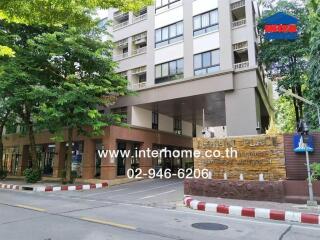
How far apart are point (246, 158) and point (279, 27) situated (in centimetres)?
1534

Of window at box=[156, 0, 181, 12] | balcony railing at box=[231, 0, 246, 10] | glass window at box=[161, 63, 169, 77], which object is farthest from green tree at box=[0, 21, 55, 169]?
balcony railing at box=[231, 0, 246, 10]

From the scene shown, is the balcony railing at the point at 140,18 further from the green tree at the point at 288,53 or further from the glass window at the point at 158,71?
the green tree at the point at 288,53

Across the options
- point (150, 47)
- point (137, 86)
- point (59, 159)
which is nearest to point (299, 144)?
point (137, 86)

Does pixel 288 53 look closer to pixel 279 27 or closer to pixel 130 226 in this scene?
pixel 279 27

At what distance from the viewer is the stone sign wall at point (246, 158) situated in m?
13.3

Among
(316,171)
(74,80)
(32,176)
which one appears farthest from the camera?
(32,176)

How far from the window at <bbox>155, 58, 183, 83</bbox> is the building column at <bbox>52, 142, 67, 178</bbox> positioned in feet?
33.6

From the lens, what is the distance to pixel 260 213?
1027cm

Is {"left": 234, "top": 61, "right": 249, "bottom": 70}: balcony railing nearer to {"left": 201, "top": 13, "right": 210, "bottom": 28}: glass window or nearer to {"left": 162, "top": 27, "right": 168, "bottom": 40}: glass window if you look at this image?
{"left": 201, "top": 13, "right": 210, "bottom": 28}: glass window

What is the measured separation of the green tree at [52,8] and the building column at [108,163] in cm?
1704

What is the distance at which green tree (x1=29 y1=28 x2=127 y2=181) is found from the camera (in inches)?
781

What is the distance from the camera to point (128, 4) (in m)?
6.87

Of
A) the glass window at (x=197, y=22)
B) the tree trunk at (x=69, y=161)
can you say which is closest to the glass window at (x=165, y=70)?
the glass window at (x=197, y=22)

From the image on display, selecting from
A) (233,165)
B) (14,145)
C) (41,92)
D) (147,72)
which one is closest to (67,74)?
(41,92)
